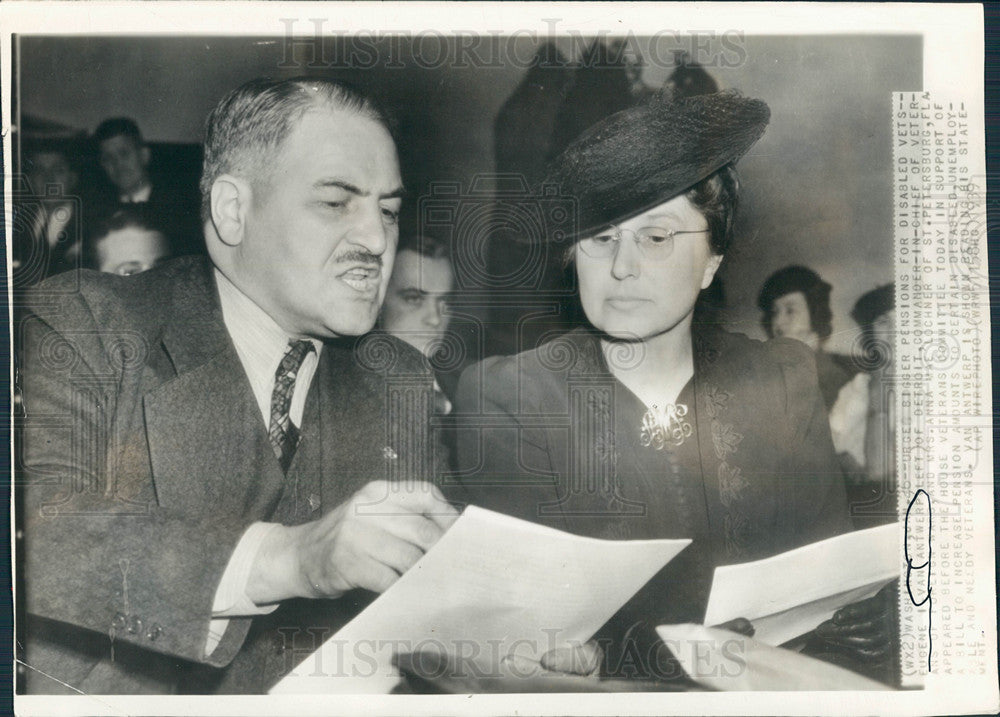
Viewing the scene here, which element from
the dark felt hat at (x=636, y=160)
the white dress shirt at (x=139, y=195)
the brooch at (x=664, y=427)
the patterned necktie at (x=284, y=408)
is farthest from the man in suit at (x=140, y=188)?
the brooch at (x=664, y=427)

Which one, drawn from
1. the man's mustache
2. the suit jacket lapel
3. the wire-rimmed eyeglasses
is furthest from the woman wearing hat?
the suit jacket lapel

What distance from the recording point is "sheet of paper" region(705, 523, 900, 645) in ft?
5.75

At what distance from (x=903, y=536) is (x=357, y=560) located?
1050mm

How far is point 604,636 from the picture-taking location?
175cm

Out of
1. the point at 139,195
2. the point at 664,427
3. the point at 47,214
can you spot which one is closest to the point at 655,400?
the point at 664,427

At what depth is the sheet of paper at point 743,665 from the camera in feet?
5.78

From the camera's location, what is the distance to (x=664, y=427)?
1.76 meters

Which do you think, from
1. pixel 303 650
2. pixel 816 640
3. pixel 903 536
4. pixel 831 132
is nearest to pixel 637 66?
pixel 831 132

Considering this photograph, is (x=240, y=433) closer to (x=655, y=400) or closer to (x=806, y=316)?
(x=655, y=400)

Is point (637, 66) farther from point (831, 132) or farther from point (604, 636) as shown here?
point (604, 636)

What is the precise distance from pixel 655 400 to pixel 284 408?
2.29 ft

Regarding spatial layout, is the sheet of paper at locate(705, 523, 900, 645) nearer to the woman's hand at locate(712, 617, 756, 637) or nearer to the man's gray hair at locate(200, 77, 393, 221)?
the woman's hand at locate(712, 617, 756, 637)

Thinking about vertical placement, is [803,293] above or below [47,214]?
below
